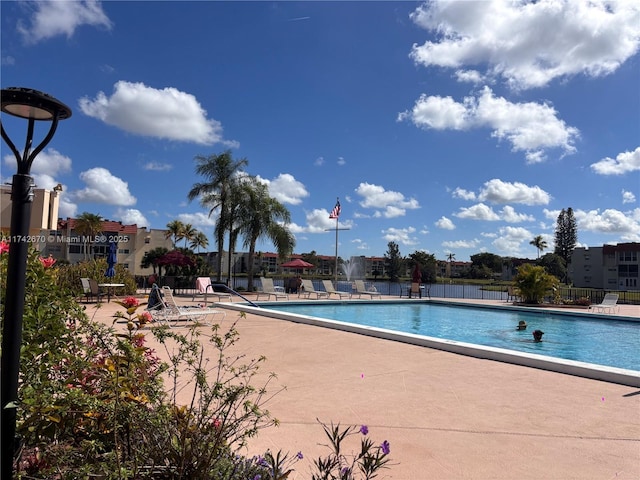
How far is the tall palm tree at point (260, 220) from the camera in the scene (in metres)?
24.5

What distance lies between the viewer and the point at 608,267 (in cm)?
5862

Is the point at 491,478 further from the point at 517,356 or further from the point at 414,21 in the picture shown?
the point at 414,21

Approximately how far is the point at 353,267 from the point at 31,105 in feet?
107

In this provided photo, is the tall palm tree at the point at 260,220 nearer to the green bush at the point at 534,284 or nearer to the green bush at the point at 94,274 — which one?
the green bush at the point at 94,274

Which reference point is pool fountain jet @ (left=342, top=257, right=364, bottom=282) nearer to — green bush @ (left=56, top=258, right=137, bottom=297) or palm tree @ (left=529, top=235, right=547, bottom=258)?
green bush @ (left=56, top=258, right=137, bottom=297)

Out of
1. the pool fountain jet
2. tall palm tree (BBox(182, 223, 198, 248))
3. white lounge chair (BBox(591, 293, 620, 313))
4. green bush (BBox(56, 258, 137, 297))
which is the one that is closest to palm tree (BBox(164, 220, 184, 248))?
tall palm tree (BBox(182, 223, 198, 248))

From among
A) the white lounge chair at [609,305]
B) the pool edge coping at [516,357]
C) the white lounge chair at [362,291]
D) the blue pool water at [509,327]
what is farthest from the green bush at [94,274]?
the white lounge chair at [609,305]

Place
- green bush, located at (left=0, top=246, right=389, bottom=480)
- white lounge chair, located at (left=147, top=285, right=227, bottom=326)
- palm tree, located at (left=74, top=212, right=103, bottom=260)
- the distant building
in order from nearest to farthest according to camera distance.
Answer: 1. green bush, located at (left=0, top=246, right=389, bottom=480)
2. white lounge chair, located at (left=147, top=285, right=227, bottom=326)
3. palm tree, located at (left=74, top=212, right=103, bottom=260)
4. the distant building

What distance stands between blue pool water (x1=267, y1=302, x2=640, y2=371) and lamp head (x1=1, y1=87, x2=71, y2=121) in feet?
28.8

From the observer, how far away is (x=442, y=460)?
2898 millimetres

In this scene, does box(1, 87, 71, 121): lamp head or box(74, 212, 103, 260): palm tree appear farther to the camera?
box(74, 212, 103, 260): palm tree

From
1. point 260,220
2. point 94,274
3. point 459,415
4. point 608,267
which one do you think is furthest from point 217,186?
point 608,267

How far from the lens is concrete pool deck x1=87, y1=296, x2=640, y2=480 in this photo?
9.40 ft

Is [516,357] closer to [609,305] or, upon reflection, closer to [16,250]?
[16,250]
